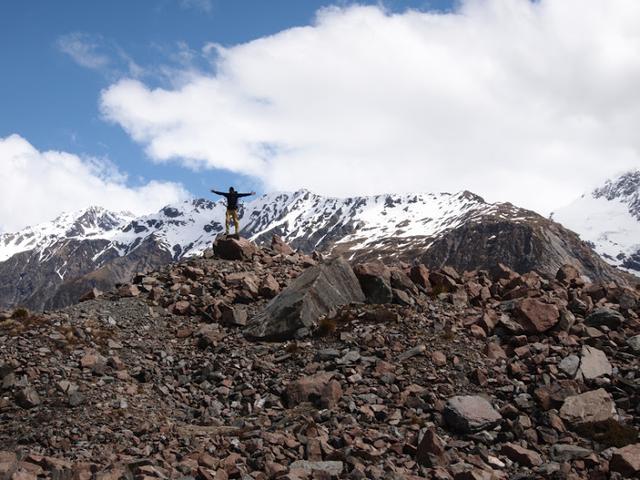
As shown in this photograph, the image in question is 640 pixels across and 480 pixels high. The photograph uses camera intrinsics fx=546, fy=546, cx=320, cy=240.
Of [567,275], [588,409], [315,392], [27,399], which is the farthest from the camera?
[567,275]

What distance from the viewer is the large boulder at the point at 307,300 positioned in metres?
22.2

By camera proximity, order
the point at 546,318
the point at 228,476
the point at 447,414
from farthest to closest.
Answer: the point at 546,318 → the point at 447,414 → the point at 228,476

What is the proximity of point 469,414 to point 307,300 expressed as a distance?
9.01 m

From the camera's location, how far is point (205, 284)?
27656 mm

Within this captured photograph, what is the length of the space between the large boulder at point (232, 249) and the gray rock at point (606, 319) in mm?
18009

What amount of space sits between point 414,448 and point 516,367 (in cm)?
565

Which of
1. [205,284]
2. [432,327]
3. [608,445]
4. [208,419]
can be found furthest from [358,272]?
[608,445]

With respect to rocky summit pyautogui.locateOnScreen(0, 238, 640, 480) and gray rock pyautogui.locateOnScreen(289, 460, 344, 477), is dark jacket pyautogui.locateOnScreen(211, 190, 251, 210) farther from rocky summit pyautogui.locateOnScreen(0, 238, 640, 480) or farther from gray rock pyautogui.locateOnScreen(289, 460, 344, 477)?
gray rock pyautogui.locateOnScreen(289, 460, 344, 477)

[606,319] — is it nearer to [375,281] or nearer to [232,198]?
[375,281]

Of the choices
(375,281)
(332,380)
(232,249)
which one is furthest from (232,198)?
(332,380)

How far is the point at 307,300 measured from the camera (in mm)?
22922

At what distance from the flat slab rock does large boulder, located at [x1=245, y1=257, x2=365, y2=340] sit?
7804 millimetres

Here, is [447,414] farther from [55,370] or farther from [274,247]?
[274,247]

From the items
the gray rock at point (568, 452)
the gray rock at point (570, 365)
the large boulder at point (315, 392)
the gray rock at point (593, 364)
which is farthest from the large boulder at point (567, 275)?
the large boulder at point (315, 392)
